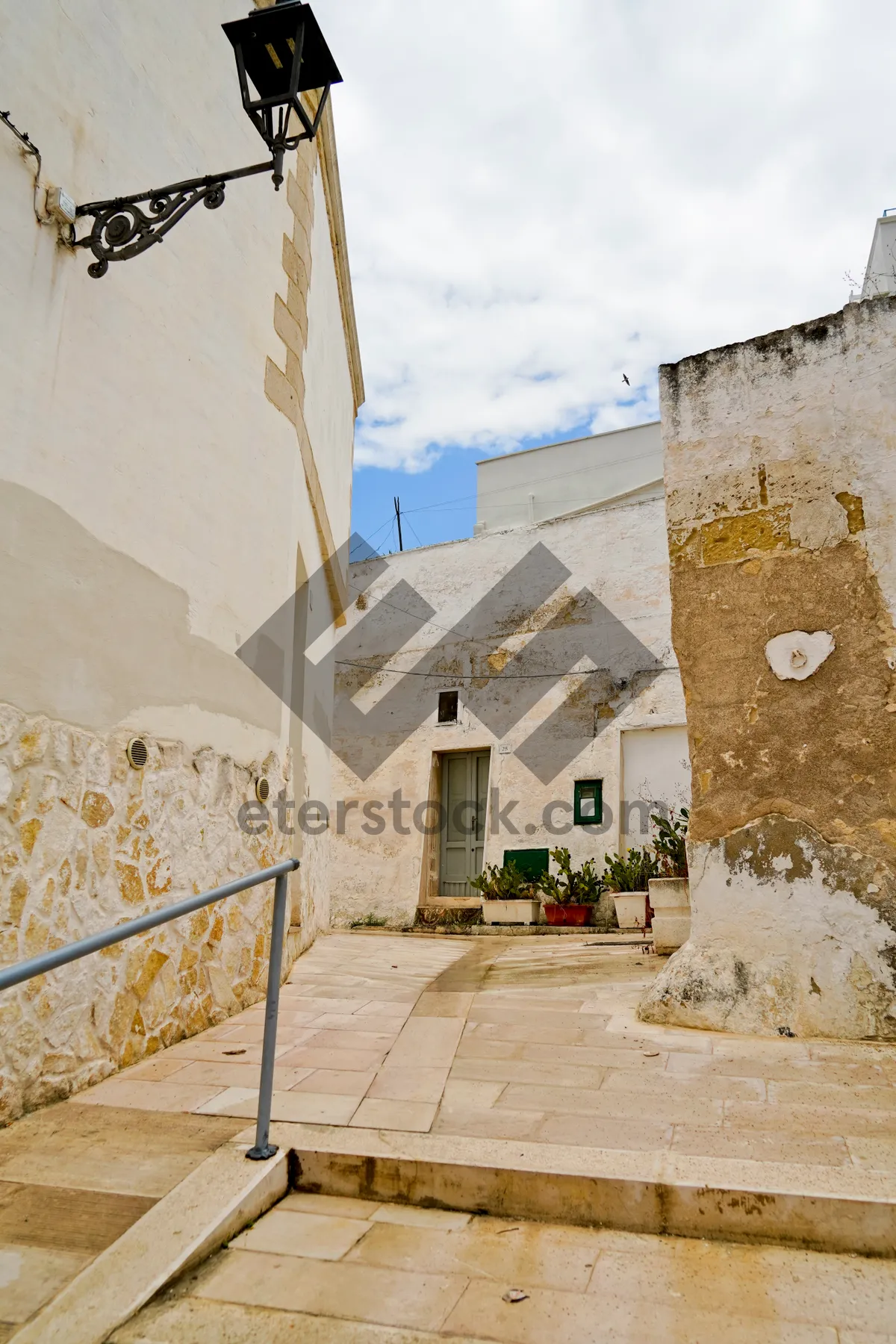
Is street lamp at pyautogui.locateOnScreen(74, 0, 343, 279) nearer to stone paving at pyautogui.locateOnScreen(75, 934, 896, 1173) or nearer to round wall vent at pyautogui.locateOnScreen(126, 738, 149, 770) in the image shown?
round wall vent at pyautogui.locateOnScreen(126, 738, 149, 770)

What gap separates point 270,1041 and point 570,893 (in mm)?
7387

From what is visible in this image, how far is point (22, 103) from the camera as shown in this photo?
3.03 metres

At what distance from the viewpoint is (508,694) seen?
11.5m

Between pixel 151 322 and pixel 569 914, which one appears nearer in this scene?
pixel 151 322

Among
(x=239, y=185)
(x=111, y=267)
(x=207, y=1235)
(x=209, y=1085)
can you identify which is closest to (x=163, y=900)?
(x=209, y=1085)

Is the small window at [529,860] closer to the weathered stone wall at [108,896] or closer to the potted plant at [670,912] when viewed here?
the potted plant at [670,912]

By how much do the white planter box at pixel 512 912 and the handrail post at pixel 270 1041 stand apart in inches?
289

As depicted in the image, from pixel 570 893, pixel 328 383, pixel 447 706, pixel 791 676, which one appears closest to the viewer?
pixel 791 676

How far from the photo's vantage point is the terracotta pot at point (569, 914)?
9.27m

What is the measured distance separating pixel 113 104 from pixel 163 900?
3353 millimetres

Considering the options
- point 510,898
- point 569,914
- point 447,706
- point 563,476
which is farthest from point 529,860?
point 563,476

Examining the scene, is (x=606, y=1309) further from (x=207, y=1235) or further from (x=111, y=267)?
(x=111, y=267)

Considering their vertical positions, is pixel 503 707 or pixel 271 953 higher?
pixel 503 707

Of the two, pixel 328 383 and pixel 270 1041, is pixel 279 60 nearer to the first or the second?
pixel 270 1041
